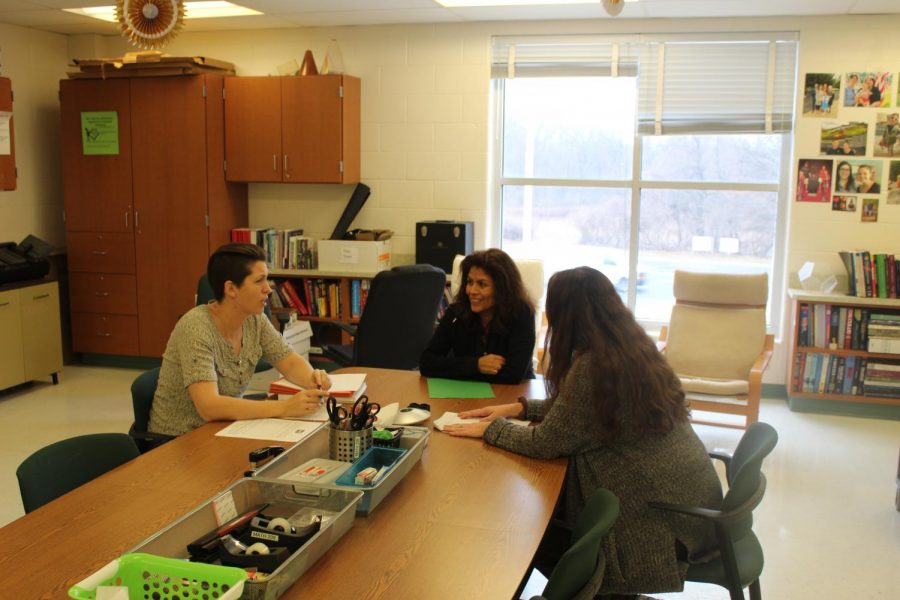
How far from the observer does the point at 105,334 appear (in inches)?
251

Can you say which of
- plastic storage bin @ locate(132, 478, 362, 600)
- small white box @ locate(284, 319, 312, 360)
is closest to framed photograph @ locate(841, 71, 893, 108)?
small white box @ locate(284, 319, 312, 360)

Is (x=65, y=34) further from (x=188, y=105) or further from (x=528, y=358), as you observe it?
(x=528, y=358)

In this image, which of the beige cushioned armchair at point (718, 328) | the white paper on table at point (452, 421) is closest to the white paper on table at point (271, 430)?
the white paper on table at point (452, 421)

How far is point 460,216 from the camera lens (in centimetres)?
613

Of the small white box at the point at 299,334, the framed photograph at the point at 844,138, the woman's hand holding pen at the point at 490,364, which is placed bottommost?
the small white box at the point at 299,334

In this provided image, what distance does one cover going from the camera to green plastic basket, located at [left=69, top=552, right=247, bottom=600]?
1437 millimetres

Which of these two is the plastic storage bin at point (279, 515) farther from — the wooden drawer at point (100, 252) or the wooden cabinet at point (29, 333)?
the wooden drawer at point (100, 252)

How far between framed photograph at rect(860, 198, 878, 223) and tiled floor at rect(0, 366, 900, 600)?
1.30 metres

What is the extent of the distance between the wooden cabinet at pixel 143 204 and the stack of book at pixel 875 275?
4.33m

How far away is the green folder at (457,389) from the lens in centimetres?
305

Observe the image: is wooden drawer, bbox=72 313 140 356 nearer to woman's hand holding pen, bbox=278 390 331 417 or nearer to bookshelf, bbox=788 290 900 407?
woman's hand holding pen, bbox=278 390 331 417

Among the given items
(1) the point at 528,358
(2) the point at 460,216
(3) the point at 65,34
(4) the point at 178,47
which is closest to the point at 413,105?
(2) the point at 460,216

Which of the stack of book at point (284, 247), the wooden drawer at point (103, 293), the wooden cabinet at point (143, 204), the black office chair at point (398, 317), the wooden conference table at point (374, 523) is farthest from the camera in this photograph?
the wooden drawer at point (103, 293)

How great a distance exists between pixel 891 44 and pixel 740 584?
4.41 m
